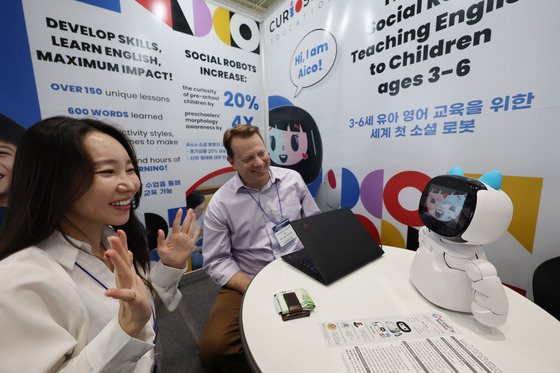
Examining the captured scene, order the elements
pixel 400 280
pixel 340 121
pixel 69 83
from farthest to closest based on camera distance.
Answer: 1. pixel 340 121
2. pixel 69 83
3. pixel 400 280

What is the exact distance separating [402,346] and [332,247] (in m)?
0.42

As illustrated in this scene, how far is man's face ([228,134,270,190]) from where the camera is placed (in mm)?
1475

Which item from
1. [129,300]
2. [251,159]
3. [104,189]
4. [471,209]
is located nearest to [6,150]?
[104,189]

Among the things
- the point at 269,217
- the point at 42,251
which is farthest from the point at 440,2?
the point at 42,251

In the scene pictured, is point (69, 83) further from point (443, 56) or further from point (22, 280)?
point (443, 56)

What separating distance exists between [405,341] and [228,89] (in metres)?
2.49

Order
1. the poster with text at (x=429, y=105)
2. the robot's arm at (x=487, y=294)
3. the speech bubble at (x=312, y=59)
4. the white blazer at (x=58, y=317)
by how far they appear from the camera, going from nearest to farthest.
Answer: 1. the white blazer at (x=58, y=317)
2. the robot's arm at (x=487, y=294)
3. the poster with text at (x=429, y=105)
4. the speech bubble at (x=312, y=59)

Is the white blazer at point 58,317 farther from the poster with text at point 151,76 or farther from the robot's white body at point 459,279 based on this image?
the poster with text at point 151,76

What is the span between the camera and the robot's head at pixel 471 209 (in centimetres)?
63

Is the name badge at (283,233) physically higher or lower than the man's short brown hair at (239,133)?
lower

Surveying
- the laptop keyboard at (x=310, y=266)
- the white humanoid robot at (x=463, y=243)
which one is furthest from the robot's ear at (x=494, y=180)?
the laptop keyboard at (x=310, y=266)

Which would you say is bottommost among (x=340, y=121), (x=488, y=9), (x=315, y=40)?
(x=340, y=121)

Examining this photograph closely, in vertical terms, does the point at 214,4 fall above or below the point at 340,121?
above

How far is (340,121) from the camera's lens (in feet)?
6.26
